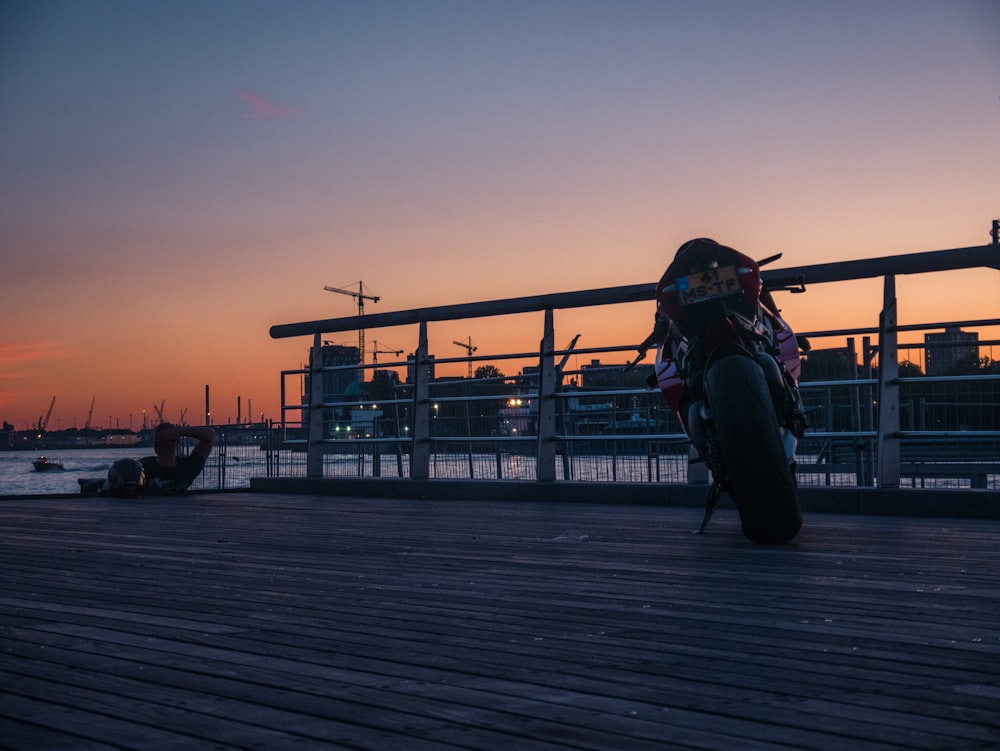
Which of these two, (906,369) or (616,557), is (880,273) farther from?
(616,557)

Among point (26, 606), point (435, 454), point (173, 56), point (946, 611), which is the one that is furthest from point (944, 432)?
point (173, 56)

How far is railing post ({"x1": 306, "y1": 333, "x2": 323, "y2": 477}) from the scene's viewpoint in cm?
1189

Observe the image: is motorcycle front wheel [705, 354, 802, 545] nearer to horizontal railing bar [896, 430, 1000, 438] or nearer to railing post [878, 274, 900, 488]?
horizontal railing bar [896, 430, 1000, 438]

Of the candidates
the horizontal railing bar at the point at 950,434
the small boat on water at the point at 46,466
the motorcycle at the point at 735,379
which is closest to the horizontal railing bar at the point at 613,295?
the horizontal railing bar at the point at 950,434

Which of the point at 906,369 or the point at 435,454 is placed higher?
the point at 906,369

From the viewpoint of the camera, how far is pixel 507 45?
15.0 m

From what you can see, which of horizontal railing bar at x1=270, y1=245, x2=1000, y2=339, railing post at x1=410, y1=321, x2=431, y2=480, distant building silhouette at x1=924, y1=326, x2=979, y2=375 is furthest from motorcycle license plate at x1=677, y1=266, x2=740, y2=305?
railing post at x1=410, y1=321, x2=431, y2=480

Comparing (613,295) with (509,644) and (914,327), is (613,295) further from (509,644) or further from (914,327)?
(509,644)

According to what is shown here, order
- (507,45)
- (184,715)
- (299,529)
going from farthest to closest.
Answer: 1. (507,45)
2. (299,529)
3. (184,715)

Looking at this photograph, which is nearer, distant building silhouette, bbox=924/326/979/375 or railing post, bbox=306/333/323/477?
distant building silhouette, bbox=924/326/979/375

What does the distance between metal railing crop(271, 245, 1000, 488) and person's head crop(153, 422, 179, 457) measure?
4.97ft

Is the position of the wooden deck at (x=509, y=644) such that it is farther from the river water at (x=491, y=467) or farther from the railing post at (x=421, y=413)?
the railing post at (x=421, y=413)

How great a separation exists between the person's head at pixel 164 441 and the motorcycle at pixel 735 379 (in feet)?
27.5

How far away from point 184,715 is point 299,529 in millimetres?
5004
